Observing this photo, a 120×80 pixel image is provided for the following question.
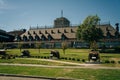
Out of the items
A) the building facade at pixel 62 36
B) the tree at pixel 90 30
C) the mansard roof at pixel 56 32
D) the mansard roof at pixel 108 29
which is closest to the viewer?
the tree at pixel 90 30

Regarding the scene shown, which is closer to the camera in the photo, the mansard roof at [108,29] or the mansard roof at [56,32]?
the mansard roof at [108,29]

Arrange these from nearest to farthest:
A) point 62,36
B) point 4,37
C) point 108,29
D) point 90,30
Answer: point 90,30, point 108,29, point 62,36, point 4,37

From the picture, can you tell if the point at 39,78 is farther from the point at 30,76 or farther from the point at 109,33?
the point at 109,33

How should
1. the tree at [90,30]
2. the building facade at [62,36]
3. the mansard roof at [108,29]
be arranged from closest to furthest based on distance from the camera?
the tree at [90,30] → the building facade at [62,36] → the mansard roof at [108,29]

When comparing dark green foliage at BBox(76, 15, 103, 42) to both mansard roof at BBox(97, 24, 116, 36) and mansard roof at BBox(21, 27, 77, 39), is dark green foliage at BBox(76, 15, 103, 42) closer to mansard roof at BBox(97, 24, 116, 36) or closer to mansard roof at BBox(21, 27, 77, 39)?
mansard roof at BBox(97, 24, 116, 36)

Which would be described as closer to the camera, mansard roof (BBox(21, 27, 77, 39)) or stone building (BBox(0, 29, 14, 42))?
mansard roof (BBox(21, 27, 77, 39))

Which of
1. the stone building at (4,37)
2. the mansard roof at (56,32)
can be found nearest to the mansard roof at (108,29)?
the mansard roof at (56,32)

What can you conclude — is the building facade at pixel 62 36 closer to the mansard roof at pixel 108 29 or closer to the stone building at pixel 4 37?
the mansard roof at pixel 108 29

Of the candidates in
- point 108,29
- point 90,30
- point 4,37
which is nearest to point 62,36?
point 108,29

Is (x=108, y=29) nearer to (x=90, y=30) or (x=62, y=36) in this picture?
(x=62, y=36)

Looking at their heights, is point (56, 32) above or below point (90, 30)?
above

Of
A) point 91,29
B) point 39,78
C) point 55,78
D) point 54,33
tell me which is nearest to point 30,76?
point 39,78

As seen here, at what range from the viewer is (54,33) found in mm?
93000

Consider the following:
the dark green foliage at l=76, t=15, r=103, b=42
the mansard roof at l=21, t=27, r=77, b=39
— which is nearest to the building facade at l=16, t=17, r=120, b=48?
the mansard roof at l=21, t=27, r=77, b=39
